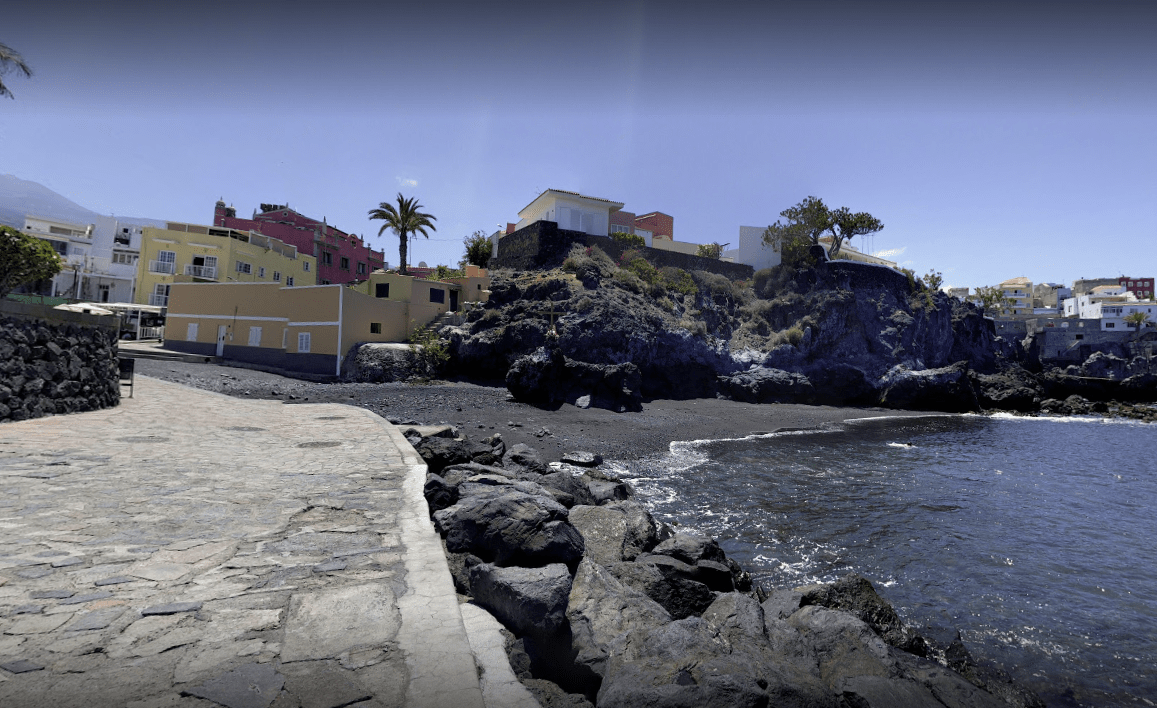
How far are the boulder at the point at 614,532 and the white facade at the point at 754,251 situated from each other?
46559 mm

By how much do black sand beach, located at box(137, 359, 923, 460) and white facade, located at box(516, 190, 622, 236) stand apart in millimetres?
19183

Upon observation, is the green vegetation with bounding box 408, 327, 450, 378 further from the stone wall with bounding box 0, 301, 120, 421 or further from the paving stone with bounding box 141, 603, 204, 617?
the paving stone with bounding box 141, 603, 204, 617

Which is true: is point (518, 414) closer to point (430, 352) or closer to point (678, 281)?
point (430, 352)

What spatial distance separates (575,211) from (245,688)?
43894mm

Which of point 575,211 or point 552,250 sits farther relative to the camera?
point 575,211

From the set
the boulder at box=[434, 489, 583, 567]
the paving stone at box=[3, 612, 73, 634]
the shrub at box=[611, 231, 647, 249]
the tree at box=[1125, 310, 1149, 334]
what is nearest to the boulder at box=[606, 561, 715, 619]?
the boulder at box=[434, 489, 583, 567]

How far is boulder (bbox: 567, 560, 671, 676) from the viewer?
14.3 ft

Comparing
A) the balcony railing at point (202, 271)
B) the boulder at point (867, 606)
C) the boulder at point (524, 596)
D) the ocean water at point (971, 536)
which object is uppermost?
the balcony railing at point (202, 271)

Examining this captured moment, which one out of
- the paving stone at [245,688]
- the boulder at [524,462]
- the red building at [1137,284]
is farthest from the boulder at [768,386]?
the red building at [1137,284]

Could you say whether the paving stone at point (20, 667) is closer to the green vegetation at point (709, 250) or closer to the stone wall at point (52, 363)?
the stone wall at point (52, 363)

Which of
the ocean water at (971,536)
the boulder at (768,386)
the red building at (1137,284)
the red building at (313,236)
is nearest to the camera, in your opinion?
the ocean water at (971,536)

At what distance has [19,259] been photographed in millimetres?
27391

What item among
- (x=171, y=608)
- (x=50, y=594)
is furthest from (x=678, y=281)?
(x=50, y=594)

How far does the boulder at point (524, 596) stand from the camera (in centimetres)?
417
